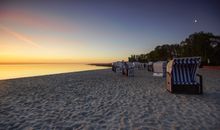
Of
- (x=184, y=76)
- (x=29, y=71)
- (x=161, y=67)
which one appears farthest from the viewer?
(x=29, y=71)

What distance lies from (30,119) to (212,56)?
35.5 meters

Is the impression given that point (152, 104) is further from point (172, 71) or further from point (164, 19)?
point (164, 19)

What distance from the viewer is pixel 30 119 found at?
12.6 feet

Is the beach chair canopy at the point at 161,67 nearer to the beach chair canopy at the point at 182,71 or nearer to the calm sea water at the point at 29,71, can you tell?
the beach chair canopy at the point at 182,71

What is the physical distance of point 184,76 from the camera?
6590 mm

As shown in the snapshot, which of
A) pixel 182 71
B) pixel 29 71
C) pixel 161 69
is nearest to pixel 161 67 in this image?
pixel 161 69

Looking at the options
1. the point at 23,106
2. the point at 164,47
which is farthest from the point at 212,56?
the point at 23,106

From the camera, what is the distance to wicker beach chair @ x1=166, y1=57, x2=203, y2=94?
248 inches

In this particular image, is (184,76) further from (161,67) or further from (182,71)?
(161,67)

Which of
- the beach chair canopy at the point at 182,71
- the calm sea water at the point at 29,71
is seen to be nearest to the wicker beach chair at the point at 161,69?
the beach chair canopy at the point at 182,71

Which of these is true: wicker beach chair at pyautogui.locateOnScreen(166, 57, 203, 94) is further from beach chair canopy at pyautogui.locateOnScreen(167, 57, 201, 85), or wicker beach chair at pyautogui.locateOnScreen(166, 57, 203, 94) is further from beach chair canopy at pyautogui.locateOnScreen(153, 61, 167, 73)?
beach chair canopy at pyautogui.locateOnScreen(153, 61, 167, 73)

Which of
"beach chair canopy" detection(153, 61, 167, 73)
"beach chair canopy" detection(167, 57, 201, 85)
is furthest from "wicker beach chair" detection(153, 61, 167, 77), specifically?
"beach chair canopy" detection(167, 57, 201, 85)

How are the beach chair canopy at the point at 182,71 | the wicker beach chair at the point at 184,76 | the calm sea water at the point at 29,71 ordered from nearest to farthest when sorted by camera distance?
the wicker beach chair at the point at 184,76 < the beach chair canopy at the point at 182,71 < the calm sea water at the point at 29,71

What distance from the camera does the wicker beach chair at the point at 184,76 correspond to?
20.7 ft
